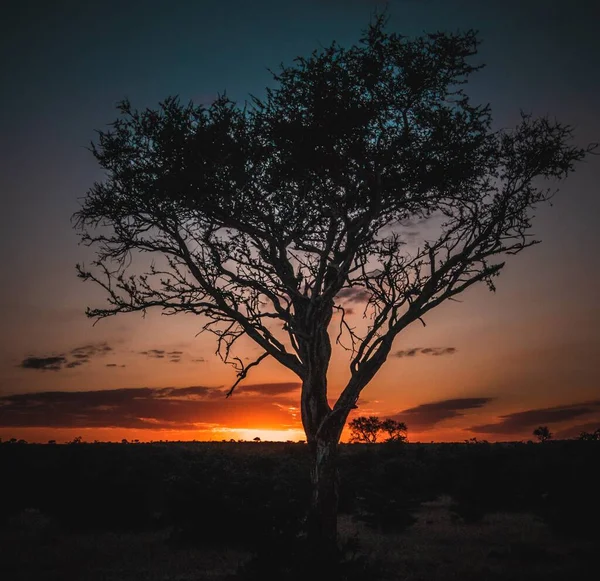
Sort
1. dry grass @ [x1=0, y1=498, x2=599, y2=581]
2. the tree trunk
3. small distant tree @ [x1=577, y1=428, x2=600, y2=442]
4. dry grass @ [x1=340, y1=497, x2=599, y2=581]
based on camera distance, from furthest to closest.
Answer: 1. small distant tree @ [x1=577, y1=428, x2=600, y2=442]
2. dry grass @ [x1=340, y1=497, x2=599, y2=581]
3. dry grass @ [x1=0, y1=498, x2=599, y2=581]
4. the tree trunk

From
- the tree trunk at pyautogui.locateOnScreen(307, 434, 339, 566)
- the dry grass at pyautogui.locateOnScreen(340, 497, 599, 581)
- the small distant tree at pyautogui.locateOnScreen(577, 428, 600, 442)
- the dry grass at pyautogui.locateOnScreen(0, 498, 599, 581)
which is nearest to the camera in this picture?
the tree trunk at pyautogui.locateOnScreen(307, 434, 339, 566)

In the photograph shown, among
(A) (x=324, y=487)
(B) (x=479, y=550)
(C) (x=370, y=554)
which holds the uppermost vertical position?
(A) (x=324, y=487)

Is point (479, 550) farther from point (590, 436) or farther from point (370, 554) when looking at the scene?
point (590, 436)

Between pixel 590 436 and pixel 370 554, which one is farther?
pixel 590 436

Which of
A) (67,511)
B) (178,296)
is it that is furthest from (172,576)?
(67,511)

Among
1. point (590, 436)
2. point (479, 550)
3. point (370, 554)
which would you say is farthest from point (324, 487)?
point (590, 436)

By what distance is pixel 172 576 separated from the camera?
510 inches

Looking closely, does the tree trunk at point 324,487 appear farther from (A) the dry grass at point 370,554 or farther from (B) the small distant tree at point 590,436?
(B) the small distant tree at point 590,436

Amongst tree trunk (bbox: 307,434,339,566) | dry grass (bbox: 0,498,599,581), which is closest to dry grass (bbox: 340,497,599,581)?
dry grass (bbox: 0,498,599,581)

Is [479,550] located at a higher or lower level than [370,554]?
lower

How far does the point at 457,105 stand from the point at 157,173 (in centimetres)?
771

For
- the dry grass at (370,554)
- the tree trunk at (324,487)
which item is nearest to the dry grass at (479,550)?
the dry grass at (370,554)

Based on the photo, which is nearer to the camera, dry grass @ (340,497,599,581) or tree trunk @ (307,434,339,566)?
tree trunk @ (307,434,339,566)

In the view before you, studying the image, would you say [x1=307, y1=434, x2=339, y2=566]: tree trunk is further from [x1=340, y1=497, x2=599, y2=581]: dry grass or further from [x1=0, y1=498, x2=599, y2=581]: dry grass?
[x1=340, y1=497, x2=599, y2=581]: dry grass
